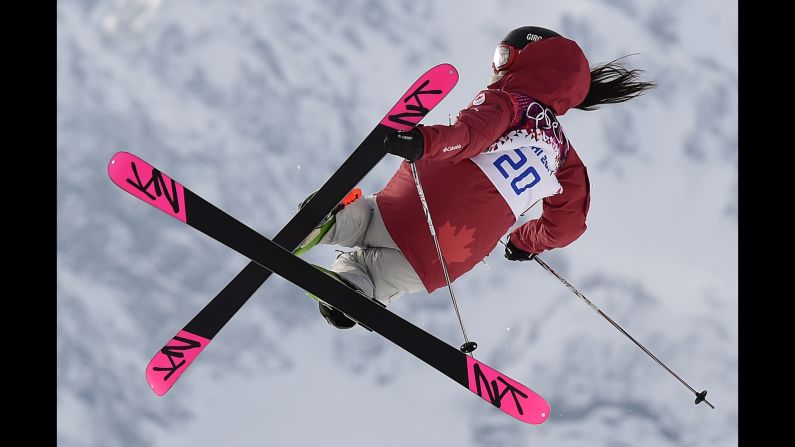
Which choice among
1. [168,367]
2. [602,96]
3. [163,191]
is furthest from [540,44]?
[168,367]

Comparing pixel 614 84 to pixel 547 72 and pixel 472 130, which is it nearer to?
pixel 547 72

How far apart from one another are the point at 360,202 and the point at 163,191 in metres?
0.76

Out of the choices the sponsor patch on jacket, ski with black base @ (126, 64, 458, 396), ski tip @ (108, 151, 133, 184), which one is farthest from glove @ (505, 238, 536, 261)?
ski tip @ (108, 151, 133, 184)

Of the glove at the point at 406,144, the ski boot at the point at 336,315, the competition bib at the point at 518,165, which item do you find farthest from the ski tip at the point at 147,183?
the competition bib at the point at 518,165

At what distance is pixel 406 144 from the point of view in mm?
3129

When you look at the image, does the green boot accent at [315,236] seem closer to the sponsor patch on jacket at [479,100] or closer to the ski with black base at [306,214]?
the ski with black base at [306,214]

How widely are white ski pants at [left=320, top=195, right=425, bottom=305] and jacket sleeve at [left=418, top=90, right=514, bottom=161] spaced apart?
1.32ft

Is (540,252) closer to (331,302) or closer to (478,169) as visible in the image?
(478,169)

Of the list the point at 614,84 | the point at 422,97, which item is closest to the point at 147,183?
the point at 422,97

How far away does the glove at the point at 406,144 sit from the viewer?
312 cm

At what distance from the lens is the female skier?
11.4 ft

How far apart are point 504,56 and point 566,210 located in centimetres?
67

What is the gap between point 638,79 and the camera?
12.7 ft

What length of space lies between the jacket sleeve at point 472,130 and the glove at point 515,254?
2.36ft
